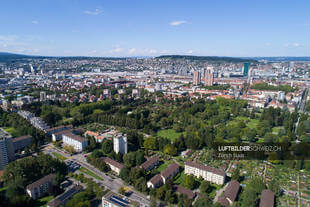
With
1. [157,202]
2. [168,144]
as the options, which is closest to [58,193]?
[157,202]

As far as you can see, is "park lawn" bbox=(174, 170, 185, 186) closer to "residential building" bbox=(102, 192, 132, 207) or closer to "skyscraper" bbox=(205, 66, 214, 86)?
"residential building" bbox=(102, 192, 132, 207)

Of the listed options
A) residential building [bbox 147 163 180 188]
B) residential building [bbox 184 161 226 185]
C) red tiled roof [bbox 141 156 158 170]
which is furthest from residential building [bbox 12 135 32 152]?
residential building [bbox 184 161 226 185]

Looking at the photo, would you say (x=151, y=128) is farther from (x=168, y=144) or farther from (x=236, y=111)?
(x=236, y=111)

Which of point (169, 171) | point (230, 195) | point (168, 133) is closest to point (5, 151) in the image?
point (169, 171)

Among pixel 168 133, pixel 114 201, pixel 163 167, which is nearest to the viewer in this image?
pixel 114 201

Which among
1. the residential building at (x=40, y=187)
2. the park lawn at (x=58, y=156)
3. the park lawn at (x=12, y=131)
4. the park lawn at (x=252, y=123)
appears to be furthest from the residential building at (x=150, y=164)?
the park lawn at (x=12, y=131)

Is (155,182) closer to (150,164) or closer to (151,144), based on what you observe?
(150,164)

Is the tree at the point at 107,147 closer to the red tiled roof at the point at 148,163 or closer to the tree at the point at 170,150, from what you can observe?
the red tiled roof at the point at 148,163
